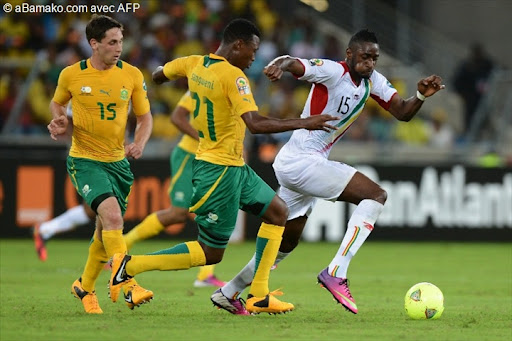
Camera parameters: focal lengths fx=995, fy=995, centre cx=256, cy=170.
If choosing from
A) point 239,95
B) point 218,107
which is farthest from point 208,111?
point 239,95

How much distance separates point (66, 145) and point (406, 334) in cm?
1150

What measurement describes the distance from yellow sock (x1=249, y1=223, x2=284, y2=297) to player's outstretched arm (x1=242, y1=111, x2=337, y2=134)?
1148 millimetres

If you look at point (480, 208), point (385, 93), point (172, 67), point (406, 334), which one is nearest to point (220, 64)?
point (172, 67)

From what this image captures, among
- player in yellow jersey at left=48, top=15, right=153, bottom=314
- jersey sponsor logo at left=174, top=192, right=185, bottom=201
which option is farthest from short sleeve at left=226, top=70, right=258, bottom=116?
jersey sponsor logo at left=174, top=192, right=185, bottom=201

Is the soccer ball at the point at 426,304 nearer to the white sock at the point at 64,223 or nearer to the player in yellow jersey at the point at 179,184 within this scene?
the player in yellow jersey at the point at 179,184

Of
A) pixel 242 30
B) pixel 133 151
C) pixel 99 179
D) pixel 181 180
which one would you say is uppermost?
pixel 242 30

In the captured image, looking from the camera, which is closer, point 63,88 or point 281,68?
point 281,68

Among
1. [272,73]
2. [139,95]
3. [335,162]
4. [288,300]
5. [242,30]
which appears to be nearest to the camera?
[272,73]

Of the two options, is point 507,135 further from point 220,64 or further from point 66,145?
point 220,64

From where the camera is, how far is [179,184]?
39.7 ft

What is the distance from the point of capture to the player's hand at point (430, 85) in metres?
8.88

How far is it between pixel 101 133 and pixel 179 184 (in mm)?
3587

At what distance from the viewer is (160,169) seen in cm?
1750

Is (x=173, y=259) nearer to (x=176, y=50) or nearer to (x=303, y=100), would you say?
(x=303, y=100)
